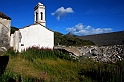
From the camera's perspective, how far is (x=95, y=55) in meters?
13.1

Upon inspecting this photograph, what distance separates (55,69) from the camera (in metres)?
9.12

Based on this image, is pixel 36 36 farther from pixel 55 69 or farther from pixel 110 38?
pixel 110 38

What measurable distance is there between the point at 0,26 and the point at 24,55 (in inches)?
197

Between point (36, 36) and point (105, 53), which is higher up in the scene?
point (36, 36)

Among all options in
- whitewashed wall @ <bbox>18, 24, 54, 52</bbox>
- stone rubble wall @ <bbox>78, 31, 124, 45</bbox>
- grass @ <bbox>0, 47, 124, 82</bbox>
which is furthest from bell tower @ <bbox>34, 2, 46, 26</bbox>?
stone rubble wall @ <bbox>78, 31, 124, 45</bbox>

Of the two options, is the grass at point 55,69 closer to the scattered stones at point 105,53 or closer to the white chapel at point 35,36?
the scattered stones at point 105,53

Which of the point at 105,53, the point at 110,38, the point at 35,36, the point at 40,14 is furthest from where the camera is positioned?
the point at 110,38

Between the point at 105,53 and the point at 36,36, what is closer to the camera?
the point at 105,53

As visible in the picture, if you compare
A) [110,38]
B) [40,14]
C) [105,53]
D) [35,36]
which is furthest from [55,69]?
[110,38]

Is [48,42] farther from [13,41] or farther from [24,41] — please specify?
[13,41]

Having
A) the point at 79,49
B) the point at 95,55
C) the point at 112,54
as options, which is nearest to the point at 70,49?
the point at 79,49

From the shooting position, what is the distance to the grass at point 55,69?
6437mm

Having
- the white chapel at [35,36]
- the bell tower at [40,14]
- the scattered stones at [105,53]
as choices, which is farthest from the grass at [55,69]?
the bell tower at [40,14]

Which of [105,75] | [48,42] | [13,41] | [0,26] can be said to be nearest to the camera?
[105,75]
